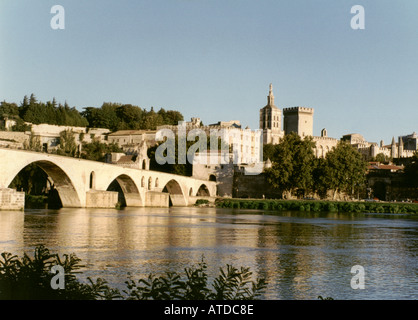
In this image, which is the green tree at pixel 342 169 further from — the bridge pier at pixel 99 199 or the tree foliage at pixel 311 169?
the bridge pier at pixel 99 199

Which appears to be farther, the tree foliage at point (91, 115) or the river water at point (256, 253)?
the tree foliage at point (91, 115)

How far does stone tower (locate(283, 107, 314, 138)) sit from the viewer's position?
157m

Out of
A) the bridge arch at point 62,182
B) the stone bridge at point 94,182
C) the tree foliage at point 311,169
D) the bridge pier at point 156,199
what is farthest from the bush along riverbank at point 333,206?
the bridge arch at point 62,182

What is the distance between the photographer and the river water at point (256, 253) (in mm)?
15195

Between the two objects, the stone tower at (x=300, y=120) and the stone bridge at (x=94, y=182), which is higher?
the stone tower at (x=300, y=120)

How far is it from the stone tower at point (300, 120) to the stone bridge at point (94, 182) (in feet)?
260

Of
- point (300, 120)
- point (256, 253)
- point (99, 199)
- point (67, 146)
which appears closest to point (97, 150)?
point (67, 146)

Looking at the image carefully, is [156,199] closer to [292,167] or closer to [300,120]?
[292,167]

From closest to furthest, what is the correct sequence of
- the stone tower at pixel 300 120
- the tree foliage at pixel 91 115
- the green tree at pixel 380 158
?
1. the tree foliage at pixel 91 115
2. the green tree at pixel 380 158
3. the stone tower at pixel 300 120

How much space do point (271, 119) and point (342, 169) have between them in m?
78.5

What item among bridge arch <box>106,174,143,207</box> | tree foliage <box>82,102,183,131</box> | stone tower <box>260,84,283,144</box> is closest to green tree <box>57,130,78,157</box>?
bridge arch <box>106,174,143,207</box>
